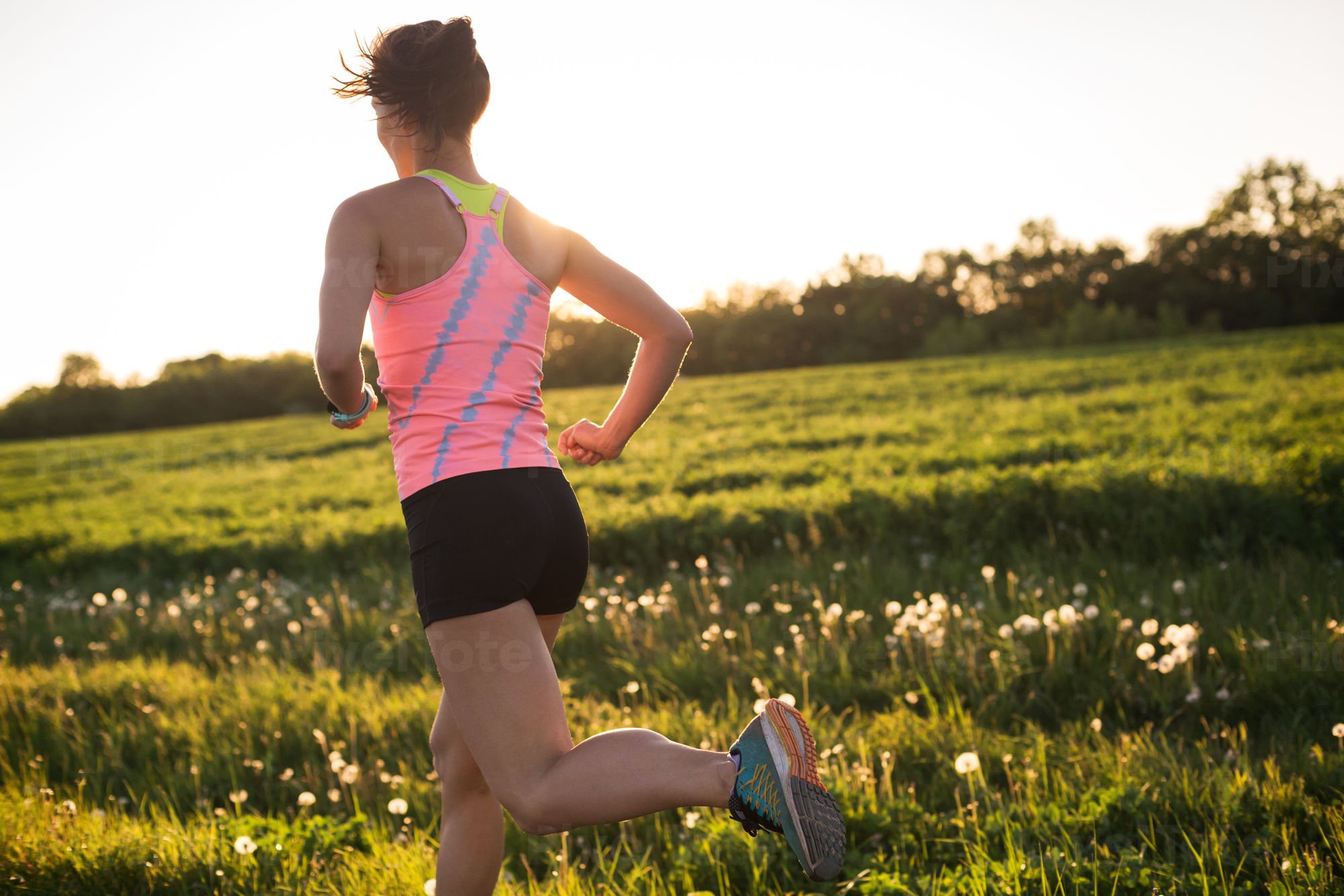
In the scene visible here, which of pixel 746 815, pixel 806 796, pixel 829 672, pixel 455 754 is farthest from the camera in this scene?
pixel 829 672

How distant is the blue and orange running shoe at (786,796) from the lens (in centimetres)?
183

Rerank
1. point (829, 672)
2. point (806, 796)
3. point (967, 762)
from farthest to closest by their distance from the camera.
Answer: point (829, 672) < point (967, 762) < point (806, 796)

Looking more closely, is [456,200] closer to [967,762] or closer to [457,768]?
[457,768]

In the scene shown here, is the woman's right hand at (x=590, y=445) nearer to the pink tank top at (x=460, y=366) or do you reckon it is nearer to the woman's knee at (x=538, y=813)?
the pink tank top at (x=460, y=366)

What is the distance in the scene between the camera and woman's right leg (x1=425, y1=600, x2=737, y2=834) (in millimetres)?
1861

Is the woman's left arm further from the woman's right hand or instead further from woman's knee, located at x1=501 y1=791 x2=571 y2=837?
woman's knee, located at x1=501 y1=791 x2=571 y2=837

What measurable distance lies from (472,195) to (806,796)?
5.05 feet

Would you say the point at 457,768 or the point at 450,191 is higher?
the point at 450,191

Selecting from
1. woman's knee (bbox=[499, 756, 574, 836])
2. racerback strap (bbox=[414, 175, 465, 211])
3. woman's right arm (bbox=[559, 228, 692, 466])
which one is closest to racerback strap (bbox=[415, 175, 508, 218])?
racerback strap (bbox=[414, 175, 465, 211])

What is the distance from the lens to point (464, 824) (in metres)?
2.36

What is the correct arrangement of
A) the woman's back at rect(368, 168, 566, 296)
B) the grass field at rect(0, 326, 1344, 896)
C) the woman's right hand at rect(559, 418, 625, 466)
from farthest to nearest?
the grass field at rect(0, 326, 1344, 896)
the woman's right hand at rect(559, 418, 625, 466)
the woman's back at rect(368, 168, 566, 296)

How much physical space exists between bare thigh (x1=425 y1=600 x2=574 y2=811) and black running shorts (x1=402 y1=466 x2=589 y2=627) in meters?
0.05

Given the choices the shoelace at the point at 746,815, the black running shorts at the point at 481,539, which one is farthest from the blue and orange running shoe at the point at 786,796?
the black running shorts at the point at 481,539

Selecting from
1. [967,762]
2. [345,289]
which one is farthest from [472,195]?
[967,762]
